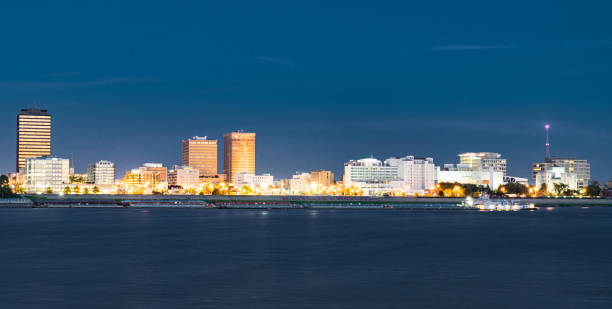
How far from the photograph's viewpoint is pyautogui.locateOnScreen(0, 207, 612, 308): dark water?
106 ft

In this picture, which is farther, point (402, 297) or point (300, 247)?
point (300, 247)

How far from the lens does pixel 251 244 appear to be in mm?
63062

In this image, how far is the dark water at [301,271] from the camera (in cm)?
3244

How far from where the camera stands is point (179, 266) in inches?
1791

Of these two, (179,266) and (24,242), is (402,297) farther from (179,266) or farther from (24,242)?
(24,242)

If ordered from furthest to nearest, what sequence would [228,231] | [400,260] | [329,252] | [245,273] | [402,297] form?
[228,231] < [329,252] < [400,260] < [245,273] < [402,297]

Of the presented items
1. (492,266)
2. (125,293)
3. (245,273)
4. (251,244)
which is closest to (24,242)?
(251,244)

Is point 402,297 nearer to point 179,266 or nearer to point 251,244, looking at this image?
point 179,266

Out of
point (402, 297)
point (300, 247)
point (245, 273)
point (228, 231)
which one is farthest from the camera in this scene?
point (228, 231)

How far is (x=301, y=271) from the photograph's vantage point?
4328cm

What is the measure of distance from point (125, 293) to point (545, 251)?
36239 mm

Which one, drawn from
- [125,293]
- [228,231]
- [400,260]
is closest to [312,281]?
[125,293]

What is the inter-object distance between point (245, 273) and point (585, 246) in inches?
1350

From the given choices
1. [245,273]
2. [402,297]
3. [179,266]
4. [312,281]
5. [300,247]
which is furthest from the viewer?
[300,247]
